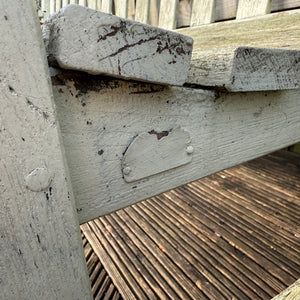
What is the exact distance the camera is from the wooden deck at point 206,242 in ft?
4.85

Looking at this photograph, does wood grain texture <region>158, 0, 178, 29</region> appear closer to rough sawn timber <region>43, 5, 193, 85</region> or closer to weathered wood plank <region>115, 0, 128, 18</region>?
weathered wood plank <region>115, 0, 128, 18</region>

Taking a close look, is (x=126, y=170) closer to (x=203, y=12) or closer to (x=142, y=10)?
(x=203, y=12)

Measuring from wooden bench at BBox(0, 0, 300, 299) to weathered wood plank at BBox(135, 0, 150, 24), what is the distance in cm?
59

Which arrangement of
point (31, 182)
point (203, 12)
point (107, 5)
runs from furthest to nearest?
point (107, 5) → point (203, 12) → point (31, 182)

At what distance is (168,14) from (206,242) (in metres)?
1.51

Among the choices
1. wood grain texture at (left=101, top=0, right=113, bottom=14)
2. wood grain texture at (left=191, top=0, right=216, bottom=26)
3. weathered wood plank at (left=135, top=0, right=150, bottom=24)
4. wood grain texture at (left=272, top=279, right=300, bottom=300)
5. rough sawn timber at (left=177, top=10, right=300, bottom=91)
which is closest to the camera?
rough sawn timber at (left=177, top=10, right=300, bottom=91)

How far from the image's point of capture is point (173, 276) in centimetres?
155

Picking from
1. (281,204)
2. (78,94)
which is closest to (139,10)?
(78,94)

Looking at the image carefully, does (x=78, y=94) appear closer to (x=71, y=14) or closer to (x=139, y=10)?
(x=71, y=14)

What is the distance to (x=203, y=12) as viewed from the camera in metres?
0.95

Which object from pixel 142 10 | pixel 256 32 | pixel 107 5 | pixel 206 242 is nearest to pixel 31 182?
pixel 256 32

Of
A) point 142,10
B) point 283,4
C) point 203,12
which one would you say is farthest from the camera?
point 142,10

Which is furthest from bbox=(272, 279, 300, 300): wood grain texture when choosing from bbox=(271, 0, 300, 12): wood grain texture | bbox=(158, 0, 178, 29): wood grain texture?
bbox=(158, 0, 178, 29): wood grain texture

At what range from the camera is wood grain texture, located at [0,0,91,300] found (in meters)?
0.32
